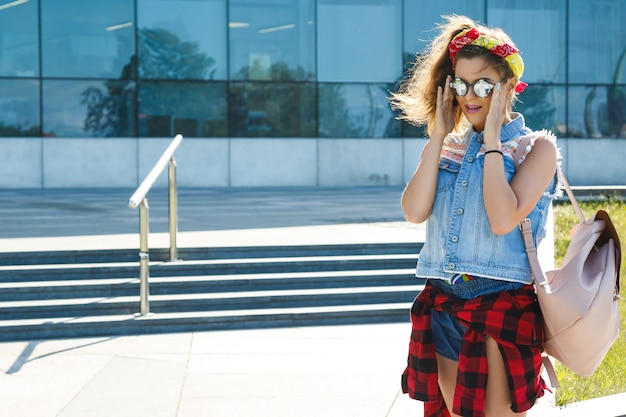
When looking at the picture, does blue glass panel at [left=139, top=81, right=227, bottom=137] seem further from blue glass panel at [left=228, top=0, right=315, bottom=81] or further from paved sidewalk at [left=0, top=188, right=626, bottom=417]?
paved sidewalk at [left=0, top=188, right=626, bottom=417]

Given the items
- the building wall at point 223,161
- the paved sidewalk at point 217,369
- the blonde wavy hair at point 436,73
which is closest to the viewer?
the blonde wavy hair at point 436,73

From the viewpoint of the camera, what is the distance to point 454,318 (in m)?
3.11

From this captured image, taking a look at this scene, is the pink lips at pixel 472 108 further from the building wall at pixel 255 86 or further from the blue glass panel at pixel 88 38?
the blue glass panel at pixel 88 38

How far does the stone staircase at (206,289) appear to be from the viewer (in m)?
8.02

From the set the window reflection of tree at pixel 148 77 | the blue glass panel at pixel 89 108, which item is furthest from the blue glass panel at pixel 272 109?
the blue glass panel at pixel 89 108

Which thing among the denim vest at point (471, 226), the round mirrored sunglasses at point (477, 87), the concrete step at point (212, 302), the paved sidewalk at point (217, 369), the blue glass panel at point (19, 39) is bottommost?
the paved sidewalk at point (217, 369)

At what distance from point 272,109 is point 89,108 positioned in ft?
13.0

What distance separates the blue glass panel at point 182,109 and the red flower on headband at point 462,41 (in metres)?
18.7

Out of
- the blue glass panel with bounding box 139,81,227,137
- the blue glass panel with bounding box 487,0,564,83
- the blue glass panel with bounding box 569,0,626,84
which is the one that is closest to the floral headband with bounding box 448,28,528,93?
the blue glass panel with bounding box 139,81,227,137

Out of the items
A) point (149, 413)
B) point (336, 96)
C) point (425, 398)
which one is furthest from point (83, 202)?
point (425, 398)

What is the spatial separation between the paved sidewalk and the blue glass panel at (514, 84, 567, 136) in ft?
44.5

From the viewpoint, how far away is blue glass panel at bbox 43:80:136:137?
21000 mm

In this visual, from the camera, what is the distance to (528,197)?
302 centimetres

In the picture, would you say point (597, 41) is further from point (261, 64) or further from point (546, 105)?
point (261, 64)
